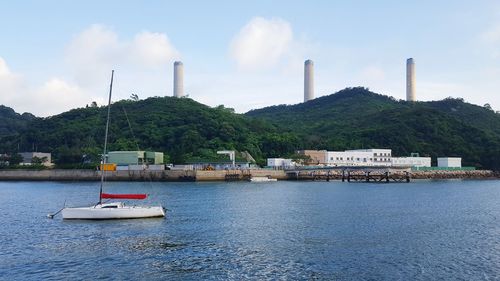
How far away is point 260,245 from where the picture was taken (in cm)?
3534

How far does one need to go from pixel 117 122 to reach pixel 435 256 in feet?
536

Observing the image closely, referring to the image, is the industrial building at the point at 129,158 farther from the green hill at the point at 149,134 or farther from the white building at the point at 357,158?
the white building at the point at 357,158

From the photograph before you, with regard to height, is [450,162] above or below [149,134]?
below

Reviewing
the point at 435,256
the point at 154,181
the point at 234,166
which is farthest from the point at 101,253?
the point at 234,166

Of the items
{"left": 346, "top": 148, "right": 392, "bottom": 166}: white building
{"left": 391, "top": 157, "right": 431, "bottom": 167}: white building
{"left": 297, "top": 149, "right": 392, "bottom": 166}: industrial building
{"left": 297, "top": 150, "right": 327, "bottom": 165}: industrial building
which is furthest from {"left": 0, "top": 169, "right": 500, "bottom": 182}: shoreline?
{"left": 297, "top": 150, "right": 327, "bottom": 165}: industrial building

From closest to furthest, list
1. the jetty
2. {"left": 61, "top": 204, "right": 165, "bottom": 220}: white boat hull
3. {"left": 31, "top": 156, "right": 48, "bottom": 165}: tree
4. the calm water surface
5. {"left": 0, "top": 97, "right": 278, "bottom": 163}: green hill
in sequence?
the calm water surface, {"left": 61, "top": 204, "right": 165, "bottom": 220}: white boat hull, the jetty, {"left": 31, "top": 156, "right": 48, "bottom": 165}: tree, {"left": 0, "top": 97, "right": 278, "bottom": 163}: green hill

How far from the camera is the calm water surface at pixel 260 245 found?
91.4 ft

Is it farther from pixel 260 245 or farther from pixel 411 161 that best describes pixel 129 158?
pixel 260 245

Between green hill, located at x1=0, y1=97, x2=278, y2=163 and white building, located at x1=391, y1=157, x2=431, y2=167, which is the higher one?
green hill, located at x1=0, y1=97, x2=278, y2=163

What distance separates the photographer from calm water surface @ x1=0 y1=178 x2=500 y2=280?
27844 mm

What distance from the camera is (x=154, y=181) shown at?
11956 cm

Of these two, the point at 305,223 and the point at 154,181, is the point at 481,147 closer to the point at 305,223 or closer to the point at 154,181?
the point at 154,181

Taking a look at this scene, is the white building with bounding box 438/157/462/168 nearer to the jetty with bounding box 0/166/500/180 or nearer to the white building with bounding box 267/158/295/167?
the jetty with bounding box 0/166/500/180

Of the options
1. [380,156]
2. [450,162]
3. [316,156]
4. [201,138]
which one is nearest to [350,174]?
[316,156]
